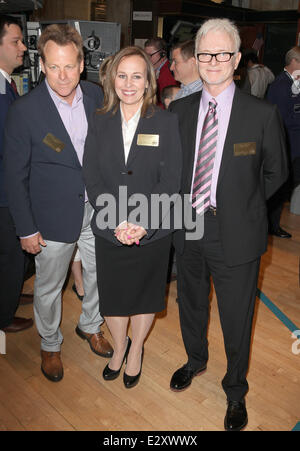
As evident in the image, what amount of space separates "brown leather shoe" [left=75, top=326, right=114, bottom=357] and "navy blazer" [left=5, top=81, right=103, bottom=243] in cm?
84

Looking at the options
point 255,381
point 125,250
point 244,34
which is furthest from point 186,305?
point 244,34

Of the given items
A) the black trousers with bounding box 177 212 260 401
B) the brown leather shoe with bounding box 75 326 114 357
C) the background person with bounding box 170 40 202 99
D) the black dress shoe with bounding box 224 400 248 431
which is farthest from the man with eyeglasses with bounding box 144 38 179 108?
the black dress shoe with bounding box 224 400 248 431

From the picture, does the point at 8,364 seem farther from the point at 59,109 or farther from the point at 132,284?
the point at 59,109

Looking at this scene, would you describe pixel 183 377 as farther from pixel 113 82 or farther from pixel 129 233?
pixel 113 82

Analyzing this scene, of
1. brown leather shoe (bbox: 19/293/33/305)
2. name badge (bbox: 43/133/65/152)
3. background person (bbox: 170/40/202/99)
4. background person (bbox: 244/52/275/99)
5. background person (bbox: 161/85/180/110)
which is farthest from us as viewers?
background person (bbox: 244/52/275/99)

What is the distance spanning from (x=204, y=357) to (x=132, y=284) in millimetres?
708

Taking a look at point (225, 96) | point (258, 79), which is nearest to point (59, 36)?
point (225, 96)

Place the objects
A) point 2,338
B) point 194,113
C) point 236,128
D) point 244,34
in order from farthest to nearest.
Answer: point 244,34 → point 2,338 → point 194,113 → point 236,128

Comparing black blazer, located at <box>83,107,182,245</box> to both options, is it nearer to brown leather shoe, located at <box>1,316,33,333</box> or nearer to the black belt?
the black belt

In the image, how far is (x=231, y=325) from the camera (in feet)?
6.88

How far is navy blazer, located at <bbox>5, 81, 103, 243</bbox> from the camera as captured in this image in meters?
2.06

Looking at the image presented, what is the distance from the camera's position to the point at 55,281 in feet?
7.75

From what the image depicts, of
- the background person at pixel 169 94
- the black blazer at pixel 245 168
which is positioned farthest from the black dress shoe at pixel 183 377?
the background person at pixel 169 94

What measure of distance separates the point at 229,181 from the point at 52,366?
1562 mm
